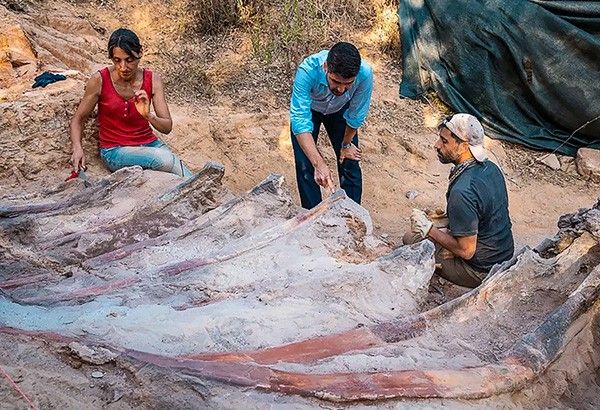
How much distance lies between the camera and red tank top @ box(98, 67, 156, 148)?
11.5 ft

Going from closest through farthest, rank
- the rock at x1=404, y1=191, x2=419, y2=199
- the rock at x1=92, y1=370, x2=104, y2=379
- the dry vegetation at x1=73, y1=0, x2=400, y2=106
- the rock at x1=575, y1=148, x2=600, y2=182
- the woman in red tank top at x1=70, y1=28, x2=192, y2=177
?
the rock at x1=92, y1=370, x2=104, y2=379
the woman in red tank top at x1=70, y1=28, x2=192, y2=177
the rock at x1=404, y1=191, x2=419, y2=199
the rock at x1=575, y1=148, x2=600, y2=182
the dry vegetation at x1=73, y1=0, x2=400, y2=106

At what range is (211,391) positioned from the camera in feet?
5.02

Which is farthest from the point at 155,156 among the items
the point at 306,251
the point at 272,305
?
the point at 272,305

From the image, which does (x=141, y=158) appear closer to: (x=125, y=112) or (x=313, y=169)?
(x=125, y=112)

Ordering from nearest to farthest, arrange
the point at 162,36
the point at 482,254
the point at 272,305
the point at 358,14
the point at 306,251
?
1. the point at 272,305
2. the point at 306,251
3. the point at 482,254
4. the point at 162,36
5. the point at 358,14

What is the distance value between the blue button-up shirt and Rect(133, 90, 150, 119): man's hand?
829 millimetres

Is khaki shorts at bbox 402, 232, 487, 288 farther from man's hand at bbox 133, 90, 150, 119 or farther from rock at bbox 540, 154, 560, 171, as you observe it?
rock at bbox 540, 154, 560, 171

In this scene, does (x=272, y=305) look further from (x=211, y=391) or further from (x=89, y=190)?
(x=89, y=190)

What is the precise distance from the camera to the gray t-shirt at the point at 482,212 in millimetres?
3016

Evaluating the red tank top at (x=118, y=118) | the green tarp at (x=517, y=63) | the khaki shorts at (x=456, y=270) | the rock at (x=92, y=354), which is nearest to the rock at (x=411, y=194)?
the green tarp at (x=517, y=63)

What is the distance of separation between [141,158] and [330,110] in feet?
3.88

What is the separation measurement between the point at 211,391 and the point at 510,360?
0.92 meters

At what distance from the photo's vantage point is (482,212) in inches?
121

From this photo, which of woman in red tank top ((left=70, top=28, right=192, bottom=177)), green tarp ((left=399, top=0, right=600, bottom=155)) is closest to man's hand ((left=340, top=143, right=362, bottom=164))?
woman in red tank top ((left=70, top=28, right=192, bottom=177))
